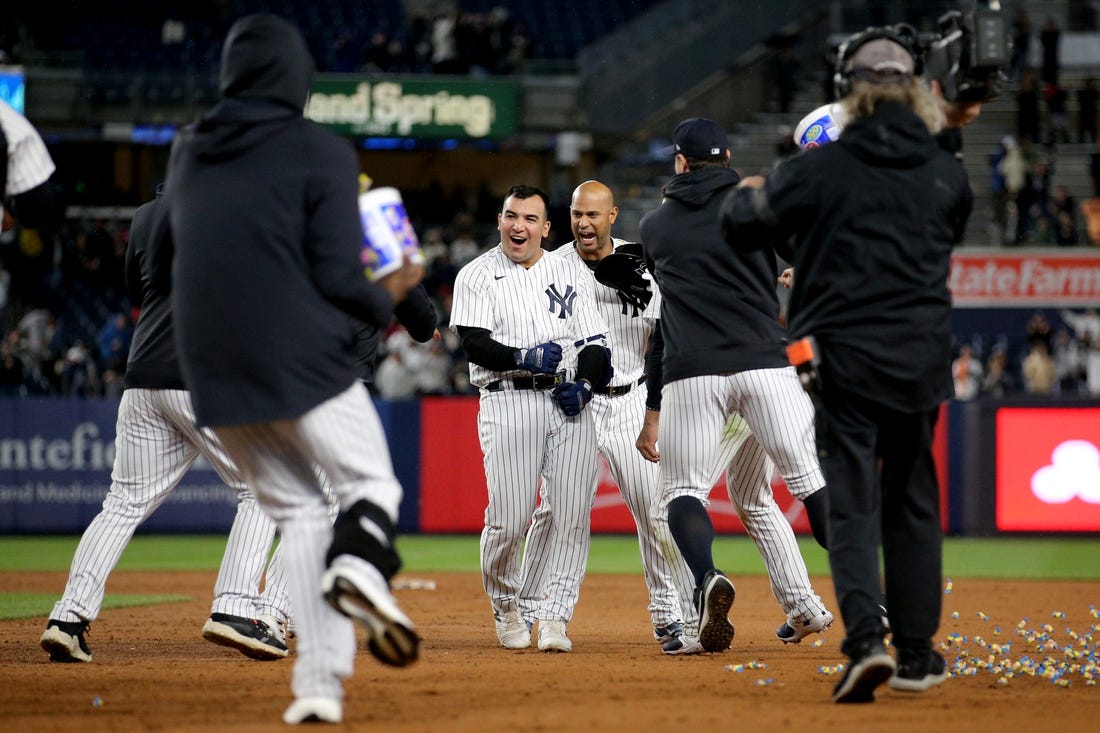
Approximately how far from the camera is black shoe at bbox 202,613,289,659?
6723 millimetres

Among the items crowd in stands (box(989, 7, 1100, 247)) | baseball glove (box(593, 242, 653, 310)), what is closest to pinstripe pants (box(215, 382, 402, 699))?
baseball glove (box(593, 242, 653, 310))

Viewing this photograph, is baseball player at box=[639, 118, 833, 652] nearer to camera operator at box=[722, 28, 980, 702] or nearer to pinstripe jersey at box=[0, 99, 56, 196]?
camera operator at box=[722, 28, 980, 702]

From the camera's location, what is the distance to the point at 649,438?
7.53 m

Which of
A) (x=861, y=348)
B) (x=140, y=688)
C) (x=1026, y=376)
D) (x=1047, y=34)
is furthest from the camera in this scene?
(x=1047, y=34)

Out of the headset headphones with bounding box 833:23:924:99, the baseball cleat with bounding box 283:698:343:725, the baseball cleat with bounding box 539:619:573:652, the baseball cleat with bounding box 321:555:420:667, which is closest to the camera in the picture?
the baseball cleat with bounding box 321:555:420:667

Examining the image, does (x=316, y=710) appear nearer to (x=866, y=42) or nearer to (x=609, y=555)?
(x=866, y=42)

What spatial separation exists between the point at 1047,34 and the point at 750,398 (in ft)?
70.6

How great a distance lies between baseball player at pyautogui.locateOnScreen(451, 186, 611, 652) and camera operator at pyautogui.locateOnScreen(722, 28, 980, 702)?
6.91 feet

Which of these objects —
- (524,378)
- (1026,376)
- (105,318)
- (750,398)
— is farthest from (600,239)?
(105,318)

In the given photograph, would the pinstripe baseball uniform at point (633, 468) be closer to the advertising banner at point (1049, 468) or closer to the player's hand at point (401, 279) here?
the player's hand at point (401, 279)

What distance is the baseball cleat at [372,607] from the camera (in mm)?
4492

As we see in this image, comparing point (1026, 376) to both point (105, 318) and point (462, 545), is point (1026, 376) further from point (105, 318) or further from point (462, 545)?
point (105, 318)

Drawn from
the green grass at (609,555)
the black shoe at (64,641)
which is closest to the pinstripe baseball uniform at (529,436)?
the black shoe at (64,641)

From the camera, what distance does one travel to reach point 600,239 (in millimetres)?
8023
